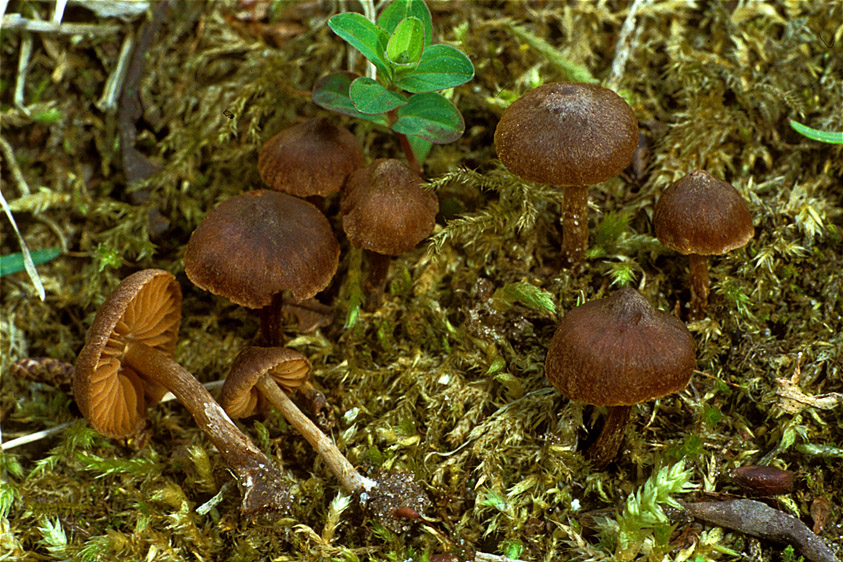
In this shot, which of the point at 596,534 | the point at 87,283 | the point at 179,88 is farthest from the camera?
the point at 179,88

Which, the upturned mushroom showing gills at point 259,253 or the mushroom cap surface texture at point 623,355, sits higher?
the upturned mushroom showing gills at point 259,253

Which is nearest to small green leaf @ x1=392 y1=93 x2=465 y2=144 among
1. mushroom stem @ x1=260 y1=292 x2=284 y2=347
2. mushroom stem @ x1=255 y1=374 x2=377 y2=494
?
mushroom stem @ x1=260 y1=292 x2=284 y2=347

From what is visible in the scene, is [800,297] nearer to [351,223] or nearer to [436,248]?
[436,248]

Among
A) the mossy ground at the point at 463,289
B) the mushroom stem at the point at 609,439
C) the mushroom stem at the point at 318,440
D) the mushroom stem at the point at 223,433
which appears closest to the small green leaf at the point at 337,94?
the mossy ground at the point at 463,289

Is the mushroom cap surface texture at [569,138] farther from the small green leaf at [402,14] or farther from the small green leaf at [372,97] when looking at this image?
the small green leaf at [402,14]

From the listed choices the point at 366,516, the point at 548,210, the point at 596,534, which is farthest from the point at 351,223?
Result: the point at 596,534

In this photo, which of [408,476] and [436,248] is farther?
[436,248]
